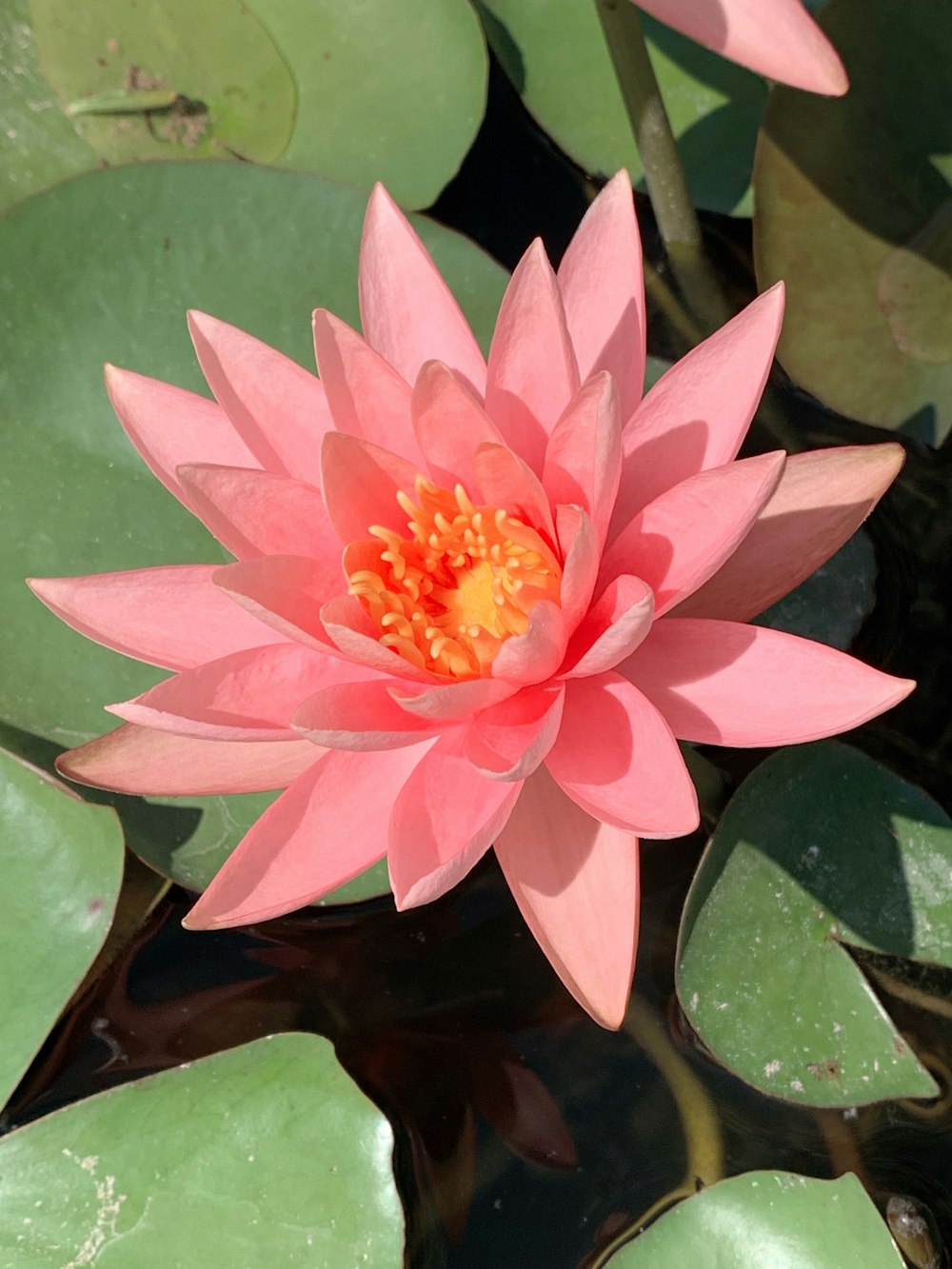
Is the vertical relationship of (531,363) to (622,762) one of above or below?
above

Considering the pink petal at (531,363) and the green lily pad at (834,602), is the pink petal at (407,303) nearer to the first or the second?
the pink petal at (531,363)

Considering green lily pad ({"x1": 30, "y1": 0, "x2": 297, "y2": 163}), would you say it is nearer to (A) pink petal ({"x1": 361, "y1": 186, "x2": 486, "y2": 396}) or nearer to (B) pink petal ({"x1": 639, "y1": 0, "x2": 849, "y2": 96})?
(A) pink petal ({"x1": 361, "y1": 186, "x2": 486, "y2": 396})

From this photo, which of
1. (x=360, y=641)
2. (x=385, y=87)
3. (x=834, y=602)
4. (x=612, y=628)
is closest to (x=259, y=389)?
(x=360, y=641)

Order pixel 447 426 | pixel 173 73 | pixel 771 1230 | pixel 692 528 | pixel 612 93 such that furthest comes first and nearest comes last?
1. pixel 612 93
2. pixel 173 73
3. pixel 771 1230
4. pixel 447 426
5. pixel 692 528

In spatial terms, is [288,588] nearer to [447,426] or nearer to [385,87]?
[447,426]

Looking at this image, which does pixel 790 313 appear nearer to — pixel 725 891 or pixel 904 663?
pixel 904 663

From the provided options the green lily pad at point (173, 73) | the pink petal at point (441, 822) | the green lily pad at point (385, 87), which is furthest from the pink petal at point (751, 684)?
the green lily pad at point (173, 73)

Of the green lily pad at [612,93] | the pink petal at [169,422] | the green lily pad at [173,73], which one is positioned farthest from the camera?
the green lily pad at [612,93]
